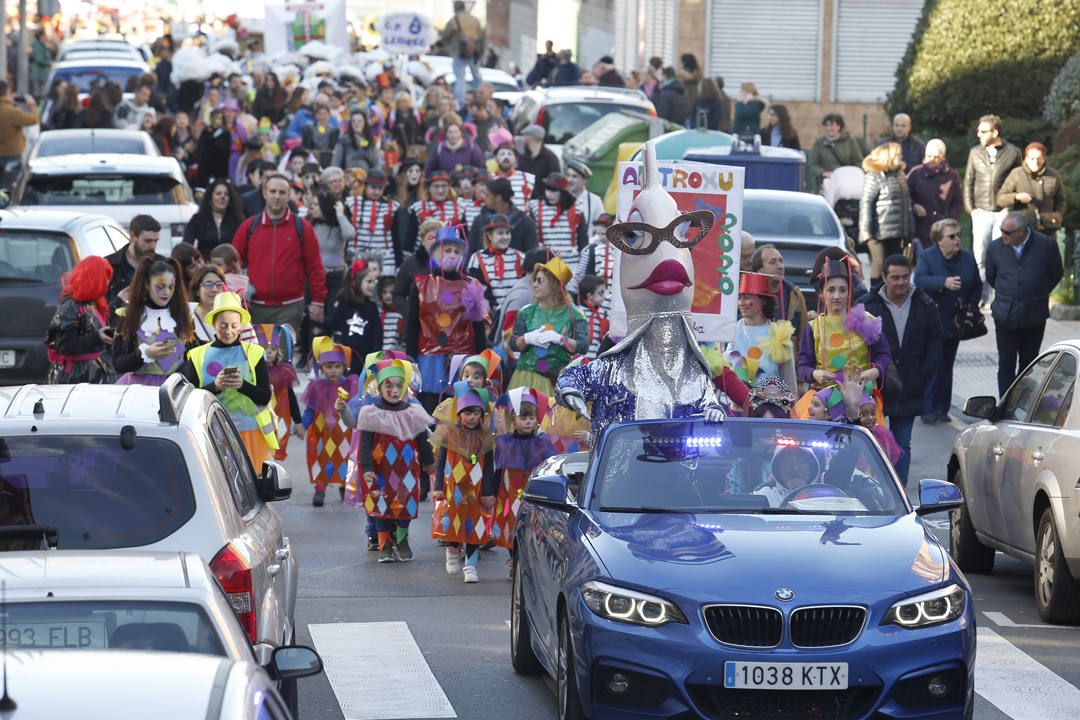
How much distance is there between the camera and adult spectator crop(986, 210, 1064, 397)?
1720cm

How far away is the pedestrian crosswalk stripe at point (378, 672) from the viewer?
873 centimetres

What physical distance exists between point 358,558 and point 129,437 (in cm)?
579

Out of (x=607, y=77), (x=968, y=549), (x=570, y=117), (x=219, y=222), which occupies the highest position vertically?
(x=607, y=77)

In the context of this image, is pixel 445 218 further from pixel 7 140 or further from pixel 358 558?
pixel 7 140

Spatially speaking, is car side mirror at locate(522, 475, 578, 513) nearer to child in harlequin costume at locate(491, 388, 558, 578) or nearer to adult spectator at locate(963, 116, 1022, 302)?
child in harlequin costume at locate(491, 388, 558, 578)

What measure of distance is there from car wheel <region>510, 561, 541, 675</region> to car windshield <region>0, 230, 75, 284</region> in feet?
24.3


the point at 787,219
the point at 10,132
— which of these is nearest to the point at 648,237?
the point at 787,219

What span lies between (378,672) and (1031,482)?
3711 mm

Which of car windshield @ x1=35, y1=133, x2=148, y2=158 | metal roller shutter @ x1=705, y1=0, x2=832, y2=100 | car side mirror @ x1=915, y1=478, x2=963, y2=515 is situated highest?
metal roller shutter @ x1=705, y1=0, x2=832, y2=100

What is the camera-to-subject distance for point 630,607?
7.55m

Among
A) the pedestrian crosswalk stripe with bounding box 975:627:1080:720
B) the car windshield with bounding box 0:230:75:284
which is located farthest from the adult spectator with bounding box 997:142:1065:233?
the pedestrian crosswalk stripe with bounding box 975:627:1080:720

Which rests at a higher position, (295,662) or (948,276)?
(295,662)

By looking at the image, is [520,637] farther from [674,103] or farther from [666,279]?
[674,103]

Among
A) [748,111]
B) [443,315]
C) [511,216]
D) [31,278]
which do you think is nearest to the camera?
[443,315]
